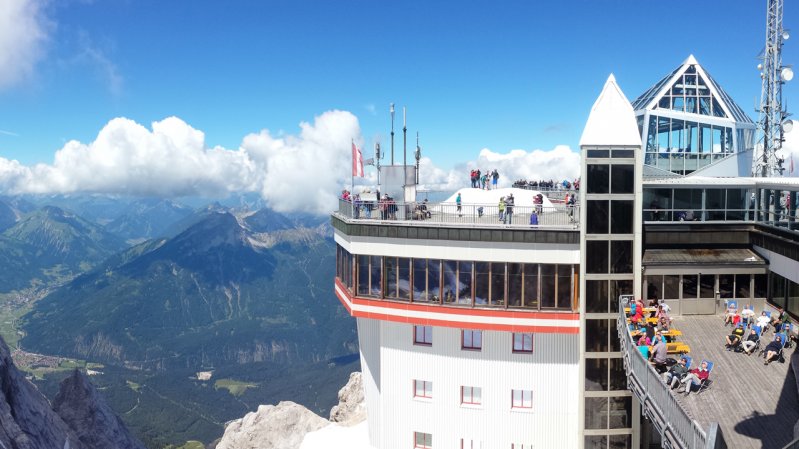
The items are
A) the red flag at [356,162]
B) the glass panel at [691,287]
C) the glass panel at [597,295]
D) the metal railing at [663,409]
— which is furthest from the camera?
the red flag at [356,162]

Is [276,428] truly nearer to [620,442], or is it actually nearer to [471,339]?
[471,339]

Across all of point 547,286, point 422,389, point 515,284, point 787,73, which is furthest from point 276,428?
point 787,73

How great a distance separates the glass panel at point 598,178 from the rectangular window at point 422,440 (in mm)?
17764

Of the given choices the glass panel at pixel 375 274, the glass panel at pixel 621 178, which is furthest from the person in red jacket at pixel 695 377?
the glass panel at pixel 375 274

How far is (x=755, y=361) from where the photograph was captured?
981 inches

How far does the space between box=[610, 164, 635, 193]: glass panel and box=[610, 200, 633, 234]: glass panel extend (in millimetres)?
674

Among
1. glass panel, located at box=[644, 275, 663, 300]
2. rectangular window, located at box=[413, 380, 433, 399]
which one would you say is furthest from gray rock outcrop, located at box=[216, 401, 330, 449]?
glass panel, located at box=[644, 275, 663, 300]

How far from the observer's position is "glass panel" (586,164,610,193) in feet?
99.8

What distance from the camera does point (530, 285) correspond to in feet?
104

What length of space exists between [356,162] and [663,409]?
26.3m

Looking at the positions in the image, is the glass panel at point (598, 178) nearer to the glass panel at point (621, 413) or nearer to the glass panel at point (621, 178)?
the glass panel at point (621, 178)

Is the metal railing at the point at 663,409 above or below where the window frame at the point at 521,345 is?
above

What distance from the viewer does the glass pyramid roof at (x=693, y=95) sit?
155 feet

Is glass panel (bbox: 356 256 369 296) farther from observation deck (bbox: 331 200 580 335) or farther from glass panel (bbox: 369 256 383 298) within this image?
glass panel (bbox: 369 256 383 298)
